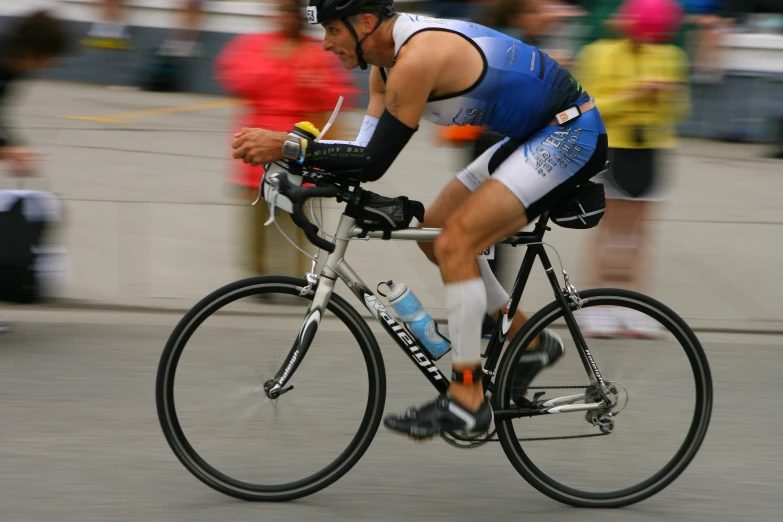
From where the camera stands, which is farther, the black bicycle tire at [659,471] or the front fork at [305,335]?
the black bicycle tire at [659,471]

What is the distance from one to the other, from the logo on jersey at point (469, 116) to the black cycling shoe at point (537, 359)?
830 mm

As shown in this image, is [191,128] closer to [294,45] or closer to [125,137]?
[125,137]

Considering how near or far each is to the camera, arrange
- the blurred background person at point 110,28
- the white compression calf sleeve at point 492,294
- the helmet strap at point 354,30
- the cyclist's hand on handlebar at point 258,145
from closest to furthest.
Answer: the cyclist's hand on handlebar at point 258,145 → the helmet strap at point 354,30 → the white compression calf sleeve at point 492,294 → the blurred background person at point 110,28

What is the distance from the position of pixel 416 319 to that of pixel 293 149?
0.79 m

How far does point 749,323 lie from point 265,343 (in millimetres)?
3539

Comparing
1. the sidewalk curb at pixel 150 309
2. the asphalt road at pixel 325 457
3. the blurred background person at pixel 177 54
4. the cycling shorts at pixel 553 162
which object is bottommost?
the blurred background person at pixel 177 54

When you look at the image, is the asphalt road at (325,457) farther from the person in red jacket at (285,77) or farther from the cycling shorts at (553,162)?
the person in red jacket at (285,77)

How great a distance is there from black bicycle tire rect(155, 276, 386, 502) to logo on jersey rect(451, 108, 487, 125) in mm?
776

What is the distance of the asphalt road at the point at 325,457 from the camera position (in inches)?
159

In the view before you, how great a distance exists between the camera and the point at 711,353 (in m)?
5.99

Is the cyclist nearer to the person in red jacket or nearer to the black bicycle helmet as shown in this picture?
the black bicycle helmet

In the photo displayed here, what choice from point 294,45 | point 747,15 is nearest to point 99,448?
point 294,45

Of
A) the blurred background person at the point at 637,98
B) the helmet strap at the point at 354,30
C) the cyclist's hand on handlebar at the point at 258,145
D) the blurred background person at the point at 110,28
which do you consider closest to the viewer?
the cyclist's hand on handlebar at the point at 258,145

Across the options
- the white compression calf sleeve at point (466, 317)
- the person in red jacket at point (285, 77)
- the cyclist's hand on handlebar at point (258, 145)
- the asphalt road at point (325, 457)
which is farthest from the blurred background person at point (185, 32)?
the white compression calf sleeve at point (466, 317)
